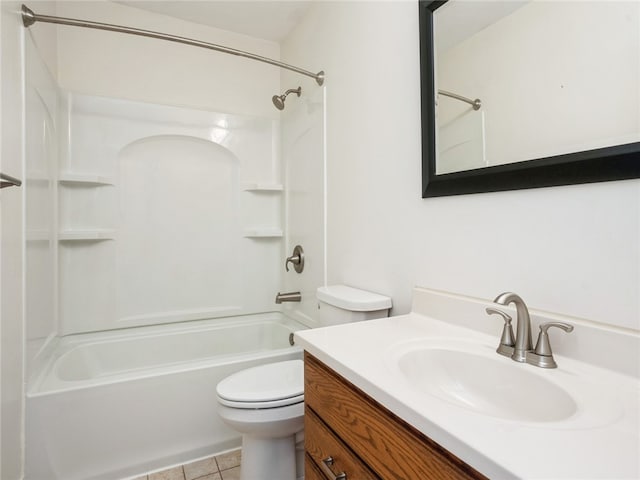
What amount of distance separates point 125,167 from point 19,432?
5.01ft

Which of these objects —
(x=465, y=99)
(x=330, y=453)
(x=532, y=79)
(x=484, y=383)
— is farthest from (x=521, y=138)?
(x=330, y=453)

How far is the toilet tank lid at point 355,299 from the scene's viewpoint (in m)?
1.36

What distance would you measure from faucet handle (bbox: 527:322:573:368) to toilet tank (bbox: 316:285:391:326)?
629 millimetres

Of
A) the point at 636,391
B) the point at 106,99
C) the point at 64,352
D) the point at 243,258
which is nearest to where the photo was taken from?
the point at 636,391

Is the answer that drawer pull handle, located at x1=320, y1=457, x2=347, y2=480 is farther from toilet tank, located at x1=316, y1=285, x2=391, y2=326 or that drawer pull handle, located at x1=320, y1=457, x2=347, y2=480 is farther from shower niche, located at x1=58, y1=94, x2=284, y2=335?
shower niche, located at x1=58, y1=94, x2=284, y2=335

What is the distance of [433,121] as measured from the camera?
1185mm

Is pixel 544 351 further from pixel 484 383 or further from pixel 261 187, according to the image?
pixel 261 187

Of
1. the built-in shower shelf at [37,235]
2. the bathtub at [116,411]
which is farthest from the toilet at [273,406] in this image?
the built-in shower shelf at [37,235]

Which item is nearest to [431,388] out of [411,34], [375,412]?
[375,412]

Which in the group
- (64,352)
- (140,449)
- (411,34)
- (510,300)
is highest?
(411,34)

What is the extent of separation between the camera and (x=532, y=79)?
892 mm

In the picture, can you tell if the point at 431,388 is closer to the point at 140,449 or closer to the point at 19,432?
the point at 140,449

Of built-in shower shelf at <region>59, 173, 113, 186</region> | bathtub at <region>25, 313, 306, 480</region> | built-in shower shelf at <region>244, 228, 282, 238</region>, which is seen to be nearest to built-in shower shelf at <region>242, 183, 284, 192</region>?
built-in shower shelf at <region>244, 228, 282, 238</region>

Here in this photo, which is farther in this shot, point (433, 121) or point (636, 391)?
point (433, 121)
